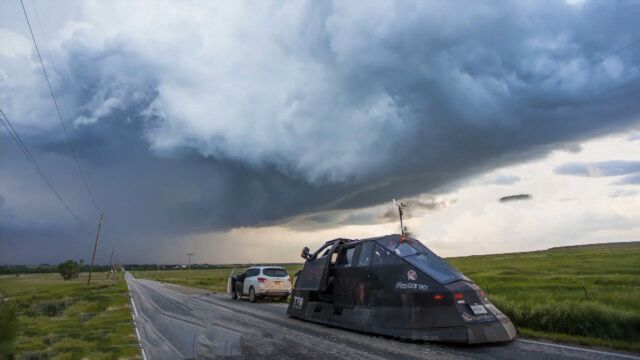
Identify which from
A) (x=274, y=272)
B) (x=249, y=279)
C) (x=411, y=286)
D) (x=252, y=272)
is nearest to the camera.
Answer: (x=411, y=286)

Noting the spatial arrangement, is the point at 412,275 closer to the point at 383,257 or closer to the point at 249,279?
the point at 383,257

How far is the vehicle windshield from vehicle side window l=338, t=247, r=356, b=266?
1322mm

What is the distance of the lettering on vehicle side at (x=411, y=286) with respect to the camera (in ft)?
31.3

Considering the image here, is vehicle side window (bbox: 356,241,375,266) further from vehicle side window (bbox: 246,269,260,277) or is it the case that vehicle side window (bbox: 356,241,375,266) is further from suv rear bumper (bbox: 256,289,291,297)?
vehicle side window (bbox: 246,269,260,277)

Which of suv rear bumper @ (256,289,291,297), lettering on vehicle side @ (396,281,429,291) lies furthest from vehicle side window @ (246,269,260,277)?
lettering on vehicle side @ (396,281,429,291)

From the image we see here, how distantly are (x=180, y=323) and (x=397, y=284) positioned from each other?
8.33m

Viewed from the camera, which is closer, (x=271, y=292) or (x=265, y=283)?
(x=271, y=292)

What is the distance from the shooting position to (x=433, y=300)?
9.27 metres

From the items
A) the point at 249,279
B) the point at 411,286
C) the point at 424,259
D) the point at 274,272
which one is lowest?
the point at 411,286

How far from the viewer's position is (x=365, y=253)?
11727mm

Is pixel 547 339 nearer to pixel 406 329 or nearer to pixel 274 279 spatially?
pixel 406 329

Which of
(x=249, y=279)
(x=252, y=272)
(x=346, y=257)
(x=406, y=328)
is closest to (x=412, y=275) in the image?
(x=406, y=328)

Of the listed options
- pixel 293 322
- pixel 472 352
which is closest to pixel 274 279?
pixel 293 322

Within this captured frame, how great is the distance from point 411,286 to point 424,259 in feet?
2.54
